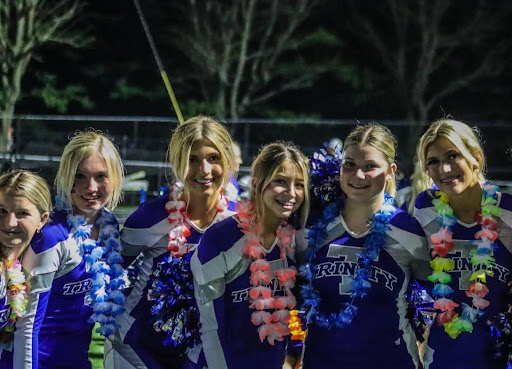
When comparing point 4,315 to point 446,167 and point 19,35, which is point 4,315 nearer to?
point 446,167

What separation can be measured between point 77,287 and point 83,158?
1.89 feet

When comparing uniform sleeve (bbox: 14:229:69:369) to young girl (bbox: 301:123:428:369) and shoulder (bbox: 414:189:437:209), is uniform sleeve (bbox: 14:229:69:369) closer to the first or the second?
young girl (bbox: 301:123:428:369)

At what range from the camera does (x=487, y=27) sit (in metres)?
20.2

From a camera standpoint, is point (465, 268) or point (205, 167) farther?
point (205, 167)

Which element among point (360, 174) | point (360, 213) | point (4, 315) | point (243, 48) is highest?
point (243, 48)

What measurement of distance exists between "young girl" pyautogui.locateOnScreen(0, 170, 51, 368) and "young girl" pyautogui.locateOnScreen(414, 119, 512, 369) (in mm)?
1623

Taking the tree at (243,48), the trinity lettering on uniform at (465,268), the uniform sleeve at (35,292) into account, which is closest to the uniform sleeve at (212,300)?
the uniform sleeve at (35,292)

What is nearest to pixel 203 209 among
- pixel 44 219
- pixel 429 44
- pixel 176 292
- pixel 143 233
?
pixel 143 233

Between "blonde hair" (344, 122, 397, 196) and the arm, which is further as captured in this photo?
"blonde hair" (344, 122, 397, 196)

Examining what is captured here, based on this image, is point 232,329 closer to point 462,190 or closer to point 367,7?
point 462,190

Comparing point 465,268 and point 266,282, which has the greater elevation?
point 465,268

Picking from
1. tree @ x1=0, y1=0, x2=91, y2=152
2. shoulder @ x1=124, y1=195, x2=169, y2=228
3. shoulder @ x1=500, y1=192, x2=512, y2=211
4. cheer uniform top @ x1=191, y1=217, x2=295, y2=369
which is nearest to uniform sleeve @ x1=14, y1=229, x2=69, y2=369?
shoulder @ x1=124, y1=195, x2=169, y2=228

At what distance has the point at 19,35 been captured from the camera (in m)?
14.1

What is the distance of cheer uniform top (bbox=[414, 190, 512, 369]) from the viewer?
309 centimetres
